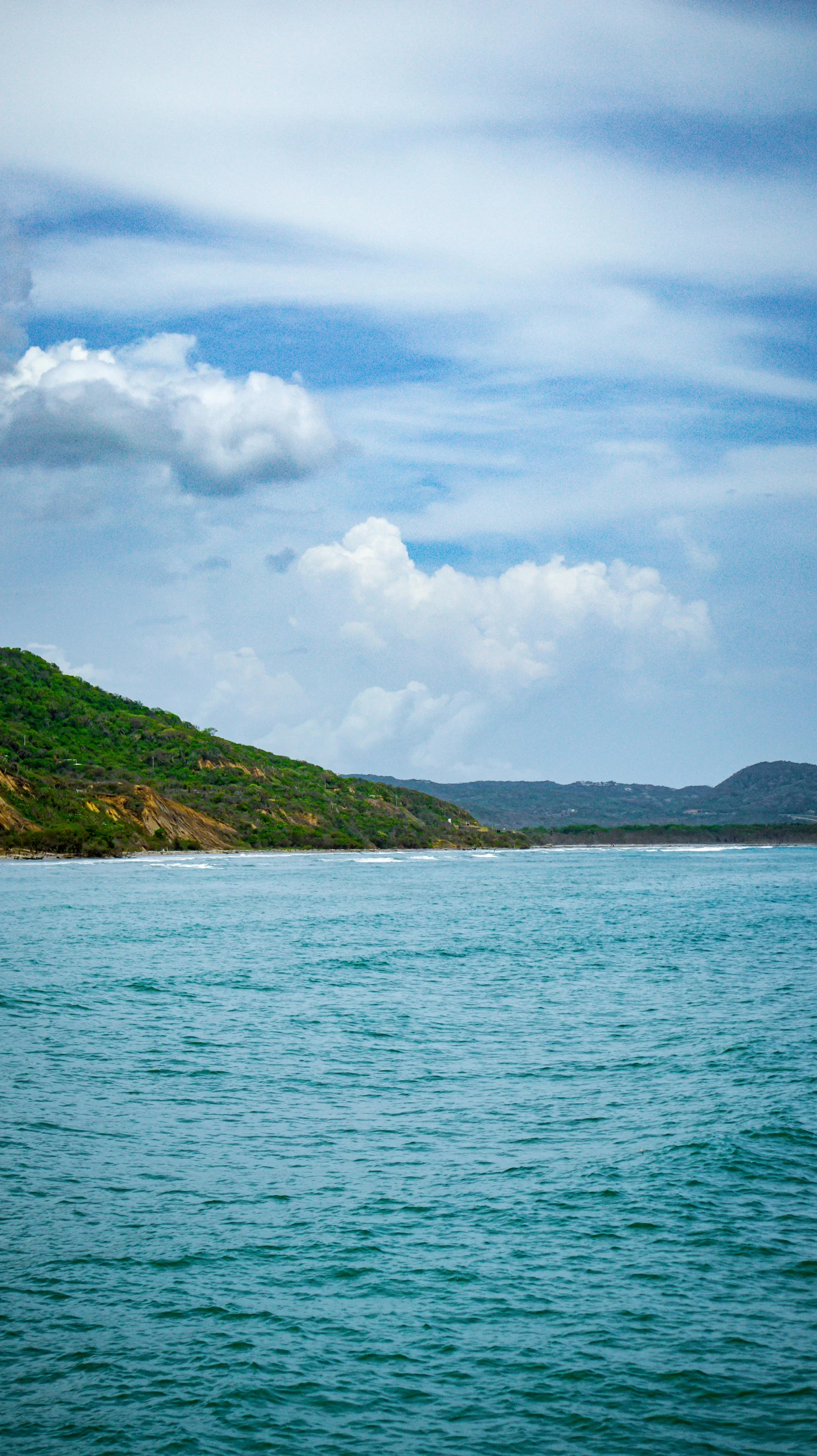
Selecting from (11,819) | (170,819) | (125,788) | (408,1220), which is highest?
(125,788)

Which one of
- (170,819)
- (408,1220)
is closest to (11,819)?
(170,819)

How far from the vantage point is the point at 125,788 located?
128 metres

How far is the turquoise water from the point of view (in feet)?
26.7

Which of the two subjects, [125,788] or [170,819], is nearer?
[125,788]

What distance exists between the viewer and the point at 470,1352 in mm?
9008

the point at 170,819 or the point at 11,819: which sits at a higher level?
the point at 11,819

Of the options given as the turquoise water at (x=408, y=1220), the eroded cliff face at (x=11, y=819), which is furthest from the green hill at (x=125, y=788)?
the turquoise water at (x=408, y=1220)

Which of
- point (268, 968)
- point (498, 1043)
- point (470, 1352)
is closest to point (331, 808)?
point (268, 968)

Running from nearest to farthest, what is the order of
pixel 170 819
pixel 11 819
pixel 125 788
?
pixel 11 819, pixel 125 788, pixel 170 819

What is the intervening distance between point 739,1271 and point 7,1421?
680 centimetres

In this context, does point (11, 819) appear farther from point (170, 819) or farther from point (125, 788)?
point (170, 819)

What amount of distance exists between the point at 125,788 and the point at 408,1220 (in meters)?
122

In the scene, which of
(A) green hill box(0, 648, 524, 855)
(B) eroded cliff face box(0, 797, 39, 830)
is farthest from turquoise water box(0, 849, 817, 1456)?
(A) green hill box(0, 648, 524, 855)

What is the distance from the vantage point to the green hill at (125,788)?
111938 mm
